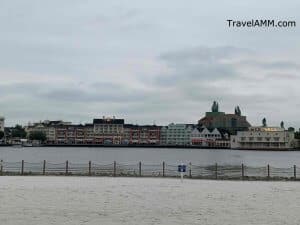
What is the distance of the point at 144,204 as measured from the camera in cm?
2188

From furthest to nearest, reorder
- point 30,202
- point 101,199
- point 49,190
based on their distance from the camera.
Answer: point 49,190 < point 101,199 < point 30,202

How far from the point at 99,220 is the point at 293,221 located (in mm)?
5996

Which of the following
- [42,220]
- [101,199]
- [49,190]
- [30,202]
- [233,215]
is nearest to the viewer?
[42,220]

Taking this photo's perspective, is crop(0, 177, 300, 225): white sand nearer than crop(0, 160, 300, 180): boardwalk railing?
Yes

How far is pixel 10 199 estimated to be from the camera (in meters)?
22.5

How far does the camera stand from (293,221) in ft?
57.9

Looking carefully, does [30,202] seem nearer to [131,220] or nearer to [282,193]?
[131,220]

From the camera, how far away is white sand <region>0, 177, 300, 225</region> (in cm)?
1759

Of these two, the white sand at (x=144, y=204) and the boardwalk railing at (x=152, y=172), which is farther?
the boardwalk railing at (x=152, y=172)

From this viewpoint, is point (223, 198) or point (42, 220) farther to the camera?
point (223, 198)

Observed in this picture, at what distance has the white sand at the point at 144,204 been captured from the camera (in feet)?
57.7

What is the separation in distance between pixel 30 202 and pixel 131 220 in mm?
5797

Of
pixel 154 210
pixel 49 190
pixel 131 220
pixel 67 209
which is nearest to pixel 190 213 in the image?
pixel 154 210

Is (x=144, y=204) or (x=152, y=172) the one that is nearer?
(x=144, y=204)
